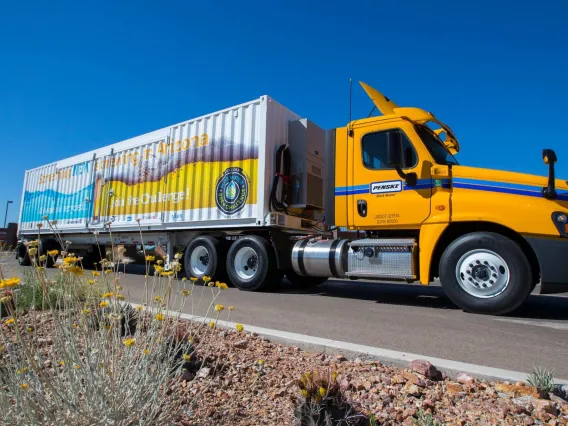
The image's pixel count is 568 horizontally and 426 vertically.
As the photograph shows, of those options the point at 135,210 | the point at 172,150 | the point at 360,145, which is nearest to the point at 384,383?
the point at 360,145

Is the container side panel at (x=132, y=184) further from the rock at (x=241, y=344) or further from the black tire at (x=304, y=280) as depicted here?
the rock at (x=241, y=344)

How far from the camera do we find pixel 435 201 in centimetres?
534

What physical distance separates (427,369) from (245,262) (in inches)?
208

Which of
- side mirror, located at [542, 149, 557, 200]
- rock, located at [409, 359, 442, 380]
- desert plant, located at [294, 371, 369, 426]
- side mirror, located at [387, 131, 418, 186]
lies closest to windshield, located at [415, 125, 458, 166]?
side mirror, located at [387, 131, 418, 186]

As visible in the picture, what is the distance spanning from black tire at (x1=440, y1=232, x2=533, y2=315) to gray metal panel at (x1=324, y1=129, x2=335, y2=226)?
81.0 inches

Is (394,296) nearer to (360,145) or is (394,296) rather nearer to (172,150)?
(360,145)

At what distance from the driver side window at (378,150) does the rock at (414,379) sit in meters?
3.86

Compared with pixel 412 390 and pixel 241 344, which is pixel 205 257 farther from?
pixel 412 390

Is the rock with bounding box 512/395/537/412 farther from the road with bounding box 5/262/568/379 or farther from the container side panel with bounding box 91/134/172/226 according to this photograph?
the container side panel with bounding box 91/134/172/226

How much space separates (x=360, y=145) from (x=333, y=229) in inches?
60.8

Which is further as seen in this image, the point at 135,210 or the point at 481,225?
the point at 135,210

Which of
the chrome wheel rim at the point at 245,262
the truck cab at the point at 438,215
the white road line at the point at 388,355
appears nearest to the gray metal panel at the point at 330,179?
the truck cab at the point at 438,215

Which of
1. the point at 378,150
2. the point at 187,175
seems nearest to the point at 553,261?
the point at 378,150

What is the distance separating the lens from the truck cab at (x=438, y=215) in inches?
181
